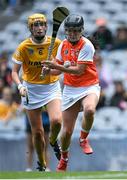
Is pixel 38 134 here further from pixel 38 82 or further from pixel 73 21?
pixel 73 21

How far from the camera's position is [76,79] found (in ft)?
50.7

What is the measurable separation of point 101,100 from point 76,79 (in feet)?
19.1

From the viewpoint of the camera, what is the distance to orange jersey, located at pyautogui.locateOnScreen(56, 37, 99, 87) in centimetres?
1518

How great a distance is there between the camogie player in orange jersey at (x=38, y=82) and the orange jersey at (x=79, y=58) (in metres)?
0.34

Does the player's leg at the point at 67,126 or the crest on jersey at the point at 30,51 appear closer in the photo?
the player's leg at the point at 67,126

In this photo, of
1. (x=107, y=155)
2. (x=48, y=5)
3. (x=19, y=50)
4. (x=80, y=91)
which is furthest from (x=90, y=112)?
(x=48, y=5)

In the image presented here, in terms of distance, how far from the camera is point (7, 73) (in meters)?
22.5

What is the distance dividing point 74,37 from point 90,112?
3.77 feet

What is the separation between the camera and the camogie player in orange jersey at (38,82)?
15531 mm

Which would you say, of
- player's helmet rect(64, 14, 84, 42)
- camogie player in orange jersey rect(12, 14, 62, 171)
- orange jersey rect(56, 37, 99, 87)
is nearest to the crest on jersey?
camogie player in orange jersey rect(12, 14, 62, 171)

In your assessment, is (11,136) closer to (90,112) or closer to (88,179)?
(90,112)

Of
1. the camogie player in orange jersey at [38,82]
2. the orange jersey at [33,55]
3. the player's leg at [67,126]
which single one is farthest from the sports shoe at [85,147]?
the orange jersey at [33,55]

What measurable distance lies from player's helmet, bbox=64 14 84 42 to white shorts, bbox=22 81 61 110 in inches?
41.0

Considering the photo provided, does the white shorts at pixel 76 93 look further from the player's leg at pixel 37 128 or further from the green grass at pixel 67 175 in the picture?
the green grass at pixel 67 175
